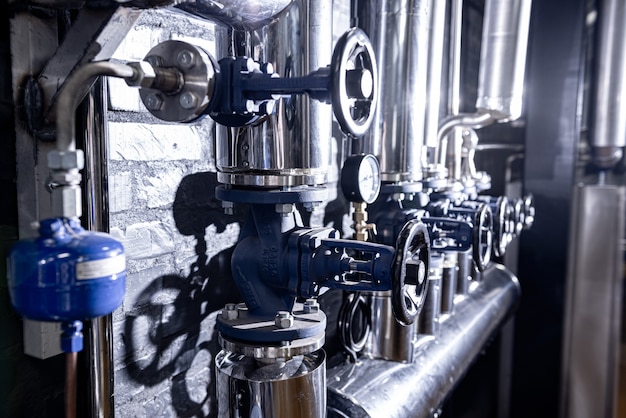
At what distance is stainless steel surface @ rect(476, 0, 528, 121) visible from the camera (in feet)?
4.21

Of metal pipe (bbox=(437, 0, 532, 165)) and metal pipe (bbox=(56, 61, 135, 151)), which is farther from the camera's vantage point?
metal pipe (bbox=(437, 0, 532, 165))

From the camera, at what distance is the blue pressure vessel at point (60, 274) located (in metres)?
0.41

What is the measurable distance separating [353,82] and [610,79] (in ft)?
6.03

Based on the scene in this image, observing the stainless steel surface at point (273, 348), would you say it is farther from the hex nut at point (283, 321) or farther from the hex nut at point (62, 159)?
the hex nut at point (62, 159)

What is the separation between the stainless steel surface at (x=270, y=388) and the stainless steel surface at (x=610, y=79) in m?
1.81

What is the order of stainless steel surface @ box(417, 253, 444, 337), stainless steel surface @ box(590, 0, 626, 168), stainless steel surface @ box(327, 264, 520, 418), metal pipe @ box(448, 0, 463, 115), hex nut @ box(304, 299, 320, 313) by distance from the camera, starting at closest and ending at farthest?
hex nut @ box(304, 299, 320, 313), stainless steel surface @ box(327, 264, 520, 418), stainless steel surface @ box(417, 253, 444, 337), metal pipe @ box(448, 0, 463, 115), stainless steel surface @ box(590, 0, 626, 168)

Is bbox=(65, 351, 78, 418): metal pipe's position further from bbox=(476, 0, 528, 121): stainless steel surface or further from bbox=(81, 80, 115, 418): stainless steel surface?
bbox=(476, 0, 528, 121): stainless steel surface

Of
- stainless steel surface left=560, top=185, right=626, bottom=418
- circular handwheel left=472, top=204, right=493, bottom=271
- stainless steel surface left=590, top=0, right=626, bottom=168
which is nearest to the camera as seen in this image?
circular handwheel left=472, top=204, right=493, bottom=271

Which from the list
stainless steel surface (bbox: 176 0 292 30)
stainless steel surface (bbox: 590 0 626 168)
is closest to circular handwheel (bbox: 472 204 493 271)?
stainless steel surface (bbox: 176 0 292 30)

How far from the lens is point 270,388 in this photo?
66cm

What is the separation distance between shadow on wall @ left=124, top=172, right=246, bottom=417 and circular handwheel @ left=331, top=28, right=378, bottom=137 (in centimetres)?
28

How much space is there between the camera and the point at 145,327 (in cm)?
71

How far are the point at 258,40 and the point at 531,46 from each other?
6.40ft

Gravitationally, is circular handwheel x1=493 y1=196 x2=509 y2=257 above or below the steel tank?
below
